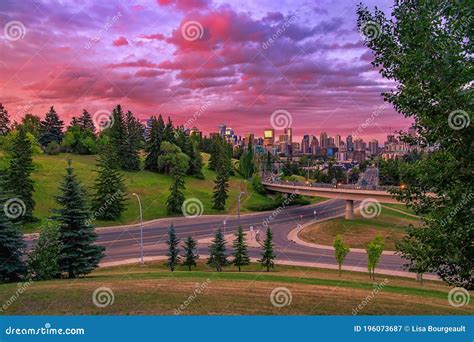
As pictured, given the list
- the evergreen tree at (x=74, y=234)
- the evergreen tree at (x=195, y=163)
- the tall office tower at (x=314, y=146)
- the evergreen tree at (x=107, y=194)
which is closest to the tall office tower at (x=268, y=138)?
the tall office tower at (x=314, y=146)

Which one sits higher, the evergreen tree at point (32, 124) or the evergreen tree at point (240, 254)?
the evergreen tree at point (32, 124)

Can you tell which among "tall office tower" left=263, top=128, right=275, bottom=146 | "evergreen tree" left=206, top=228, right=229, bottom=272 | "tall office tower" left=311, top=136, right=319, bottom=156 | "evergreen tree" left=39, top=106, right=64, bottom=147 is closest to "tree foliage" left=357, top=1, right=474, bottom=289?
"evergreen tree" left=206, top=228, right=229, bottom=272

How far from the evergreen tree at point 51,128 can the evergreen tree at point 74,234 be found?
266ft

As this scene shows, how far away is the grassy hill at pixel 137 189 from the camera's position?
2077 inches

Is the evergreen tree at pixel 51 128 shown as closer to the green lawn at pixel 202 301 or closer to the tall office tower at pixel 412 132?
the green lawn at pixel 202 301

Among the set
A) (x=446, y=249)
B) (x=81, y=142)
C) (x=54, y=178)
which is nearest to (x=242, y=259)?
(x=446, y=249)

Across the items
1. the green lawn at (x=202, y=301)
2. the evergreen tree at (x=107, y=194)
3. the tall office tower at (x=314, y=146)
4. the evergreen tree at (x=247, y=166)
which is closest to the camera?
the green lawn at (x=202, y=301)

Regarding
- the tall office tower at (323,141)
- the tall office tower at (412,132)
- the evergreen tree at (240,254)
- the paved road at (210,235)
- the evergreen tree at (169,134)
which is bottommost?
the paved road at (210,235)

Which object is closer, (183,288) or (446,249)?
(446,249)

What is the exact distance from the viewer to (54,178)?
60469mm

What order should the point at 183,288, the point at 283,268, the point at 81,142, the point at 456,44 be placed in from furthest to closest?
the point at 81,142
the point at 283,268
the point at 183,288
the point at 456,44

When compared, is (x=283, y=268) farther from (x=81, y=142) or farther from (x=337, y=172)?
(x=337, y=172)

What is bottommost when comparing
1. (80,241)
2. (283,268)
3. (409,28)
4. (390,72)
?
(283,268)

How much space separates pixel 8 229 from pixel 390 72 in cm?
1791
